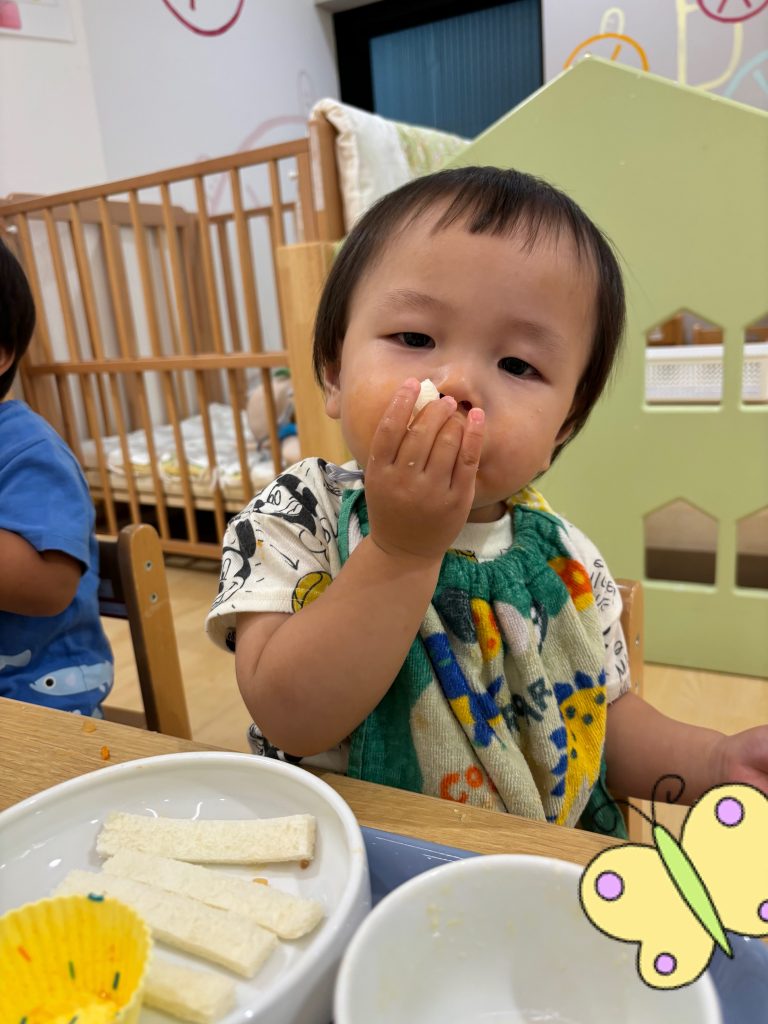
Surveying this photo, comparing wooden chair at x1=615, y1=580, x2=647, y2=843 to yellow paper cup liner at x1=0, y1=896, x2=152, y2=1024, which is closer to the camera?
yellow paper cup liner at x1=0, y1=896, x2=152, y2=1024

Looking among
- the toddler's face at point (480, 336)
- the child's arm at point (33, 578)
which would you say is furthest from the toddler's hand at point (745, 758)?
the child's arm at point (33, 578)

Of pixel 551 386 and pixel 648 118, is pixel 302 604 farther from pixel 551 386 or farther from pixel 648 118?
pixel 648 118

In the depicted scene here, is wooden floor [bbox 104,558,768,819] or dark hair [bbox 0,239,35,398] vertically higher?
dark hair [bbox 0,239,35,398]

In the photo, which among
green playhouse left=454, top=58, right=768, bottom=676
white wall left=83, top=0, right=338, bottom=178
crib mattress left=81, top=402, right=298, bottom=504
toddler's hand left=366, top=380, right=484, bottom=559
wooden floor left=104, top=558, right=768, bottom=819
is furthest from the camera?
white wall left=83, top=0, right=338, bottom=178

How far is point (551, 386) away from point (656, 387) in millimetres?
1336

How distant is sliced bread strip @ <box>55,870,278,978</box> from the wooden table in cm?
11

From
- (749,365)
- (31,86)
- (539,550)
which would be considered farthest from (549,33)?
Answer: (539,550)

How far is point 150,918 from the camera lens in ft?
1.02

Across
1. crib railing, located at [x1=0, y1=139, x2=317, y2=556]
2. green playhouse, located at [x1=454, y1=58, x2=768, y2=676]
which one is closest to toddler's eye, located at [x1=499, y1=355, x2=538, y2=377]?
green playhouse, located at [x1=454, y1=58, x2=768, y2=676]

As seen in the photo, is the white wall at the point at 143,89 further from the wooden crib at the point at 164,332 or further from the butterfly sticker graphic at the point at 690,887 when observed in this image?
the butterfly sticker graphic at the point at 690,887

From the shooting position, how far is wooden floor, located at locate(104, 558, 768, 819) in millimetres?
1558

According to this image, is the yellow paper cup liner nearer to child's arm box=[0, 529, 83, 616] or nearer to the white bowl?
the white bowl

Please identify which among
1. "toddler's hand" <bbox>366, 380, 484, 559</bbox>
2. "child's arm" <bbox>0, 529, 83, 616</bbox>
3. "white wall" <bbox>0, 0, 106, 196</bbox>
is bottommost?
"child's arm" <bbox>0, 529, 83, 616</bbox>

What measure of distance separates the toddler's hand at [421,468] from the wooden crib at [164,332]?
4.01ft
